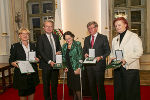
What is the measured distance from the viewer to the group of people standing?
237cm

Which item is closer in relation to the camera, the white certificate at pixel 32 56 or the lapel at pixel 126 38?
the lapel at pixel 126 38

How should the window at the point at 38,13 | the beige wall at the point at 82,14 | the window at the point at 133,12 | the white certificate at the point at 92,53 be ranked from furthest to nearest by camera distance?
the window at the point at 38,13, the window at the point at 133,12, the beige wall at the point at 82,14, the white certificate at the point at 92,53

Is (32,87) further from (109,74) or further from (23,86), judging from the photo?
(109,74)

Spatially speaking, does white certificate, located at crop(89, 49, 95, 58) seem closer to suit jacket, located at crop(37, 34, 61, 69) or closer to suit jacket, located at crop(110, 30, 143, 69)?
suit jacket, located at crop(110, 30, 143, 69)

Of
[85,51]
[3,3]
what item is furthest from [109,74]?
[3,3]

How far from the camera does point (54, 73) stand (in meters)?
2.93

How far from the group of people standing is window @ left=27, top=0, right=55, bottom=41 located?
4.53 meters

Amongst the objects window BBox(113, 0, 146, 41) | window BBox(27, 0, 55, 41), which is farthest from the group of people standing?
window BBox(27, 0, 55, 41)

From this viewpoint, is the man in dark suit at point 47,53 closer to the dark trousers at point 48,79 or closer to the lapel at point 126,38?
the dark trousers at point 48,79

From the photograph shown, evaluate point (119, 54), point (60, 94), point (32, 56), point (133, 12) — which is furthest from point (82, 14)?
point (119, 54)

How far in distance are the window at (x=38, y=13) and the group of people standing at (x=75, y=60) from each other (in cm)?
Answer: 453

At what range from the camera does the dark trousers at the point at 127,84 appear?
235 centimetres

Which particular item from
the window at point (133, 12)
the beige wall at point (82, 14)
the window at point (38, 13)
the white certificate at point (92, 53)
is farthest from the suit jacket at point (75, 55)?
the window at point (38, 13)

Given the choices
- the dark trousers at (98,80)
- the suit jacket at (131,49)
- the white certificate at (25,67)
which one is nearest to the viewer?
the suit jacket at (131,49)
